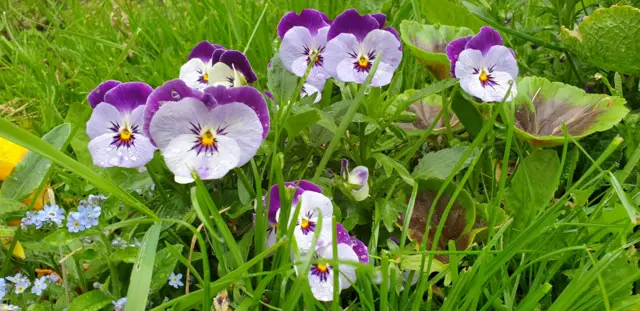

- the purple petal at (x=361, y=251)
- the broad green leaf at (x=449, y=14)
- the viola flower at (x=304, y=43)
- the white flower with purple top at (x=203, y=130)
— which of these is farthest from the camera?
the broad green leaf at (x=449, y=14)

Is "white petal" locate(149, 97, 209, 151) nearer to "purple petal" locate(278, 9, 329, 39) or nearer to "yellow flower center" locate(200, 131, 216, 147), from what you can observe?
"yellow flower center" locate(200, 131, 216, 147)

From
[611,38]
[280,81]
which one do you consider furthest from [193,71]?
[611,38]

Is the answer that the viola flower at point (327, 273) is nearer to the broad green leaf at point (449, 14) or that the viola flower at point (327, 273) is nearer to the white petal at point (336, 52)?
the white petal at point (336, 52)

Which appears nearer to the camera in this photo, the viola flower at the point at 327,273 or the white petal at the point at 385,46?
the viola flower at the point at 327,273

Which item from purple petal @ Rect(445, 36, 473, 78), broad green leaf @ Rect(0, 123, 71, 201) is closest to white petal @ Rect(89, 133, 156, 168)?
broad green leaf @ Rect(0, 123, 71, 201)

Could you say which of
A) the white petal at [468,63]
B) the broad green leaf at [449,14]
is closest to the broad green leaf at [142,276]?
the white petal at [468,63]

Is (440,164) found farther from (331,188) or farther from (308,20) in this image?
(308,20)

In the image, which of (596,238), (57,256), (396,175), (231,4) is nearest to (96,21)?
(231,4)
